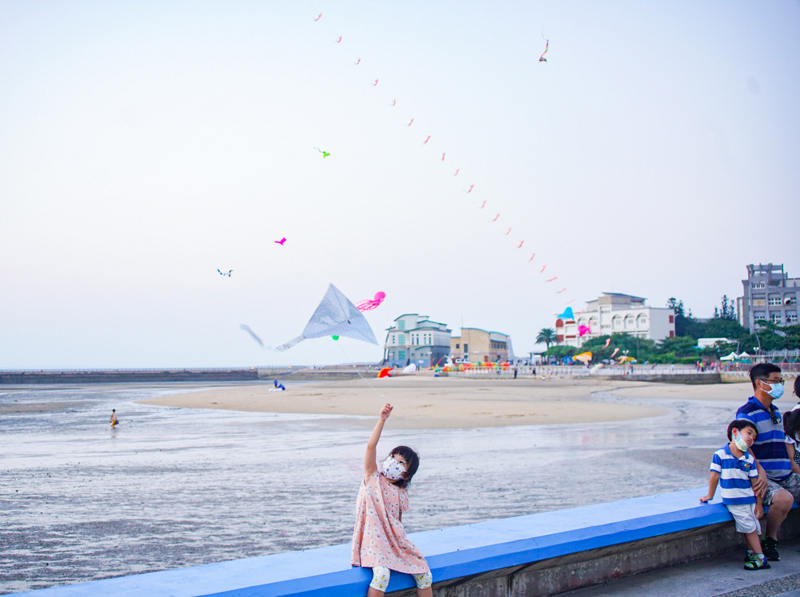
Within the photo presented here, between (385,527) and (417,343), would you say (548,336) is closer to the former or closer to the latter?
(417,343)

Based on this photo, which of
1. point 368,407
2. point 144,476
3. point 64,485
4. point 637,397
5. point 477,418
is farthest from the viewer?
point 637,397

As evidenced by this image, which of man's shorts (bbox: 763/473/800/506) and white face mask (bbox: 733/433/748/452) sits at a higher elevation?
white face mask (bbox: 733/433/748/452)

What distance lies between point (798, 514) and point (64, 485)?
36.9ft

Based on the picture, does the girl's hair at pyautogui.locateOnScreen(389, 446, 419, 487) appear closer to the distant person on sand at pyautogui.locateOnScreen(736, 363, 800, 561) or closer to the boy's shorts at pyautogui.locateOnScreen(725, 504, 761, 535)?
the boy's shorts at pyautogui.locateOnScreen(725, 504, 761, 535)

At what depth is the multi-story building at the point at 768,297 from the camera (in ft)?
285

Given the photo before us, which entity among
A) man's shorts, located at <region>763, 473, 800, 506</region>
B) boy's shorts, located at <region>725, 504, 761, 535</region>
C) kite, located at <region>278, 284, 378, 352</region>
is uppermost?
kite, located at <region>278, 284, 378, 352</region>

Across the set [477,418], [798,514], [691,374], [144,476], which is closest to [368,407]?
[477,418]

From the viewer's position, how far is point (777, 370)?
5.26 metres

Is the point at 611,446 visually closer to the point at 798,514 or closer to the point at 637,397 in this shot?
the point at 798,514

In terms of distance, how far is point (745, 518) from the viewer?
16.1 ft

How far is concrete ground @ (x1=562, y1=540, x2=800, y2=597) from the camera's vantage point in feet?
14.2

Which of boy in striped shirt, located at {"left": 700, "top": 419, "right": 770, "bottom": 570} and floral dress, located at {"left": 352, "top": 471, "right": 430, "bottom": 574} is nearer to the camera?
floral dress, located at {"left": 352, "top": 471, "right": 430, "bottom": 574}

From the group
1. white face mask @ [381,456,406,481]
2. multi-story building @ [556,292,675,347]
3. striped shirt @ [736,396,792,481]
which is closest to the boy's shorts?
striped shirt @ [736,396,792,481]

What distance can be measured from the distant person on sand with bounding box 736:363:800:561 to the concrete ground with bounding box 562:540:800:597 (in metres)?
0.35
